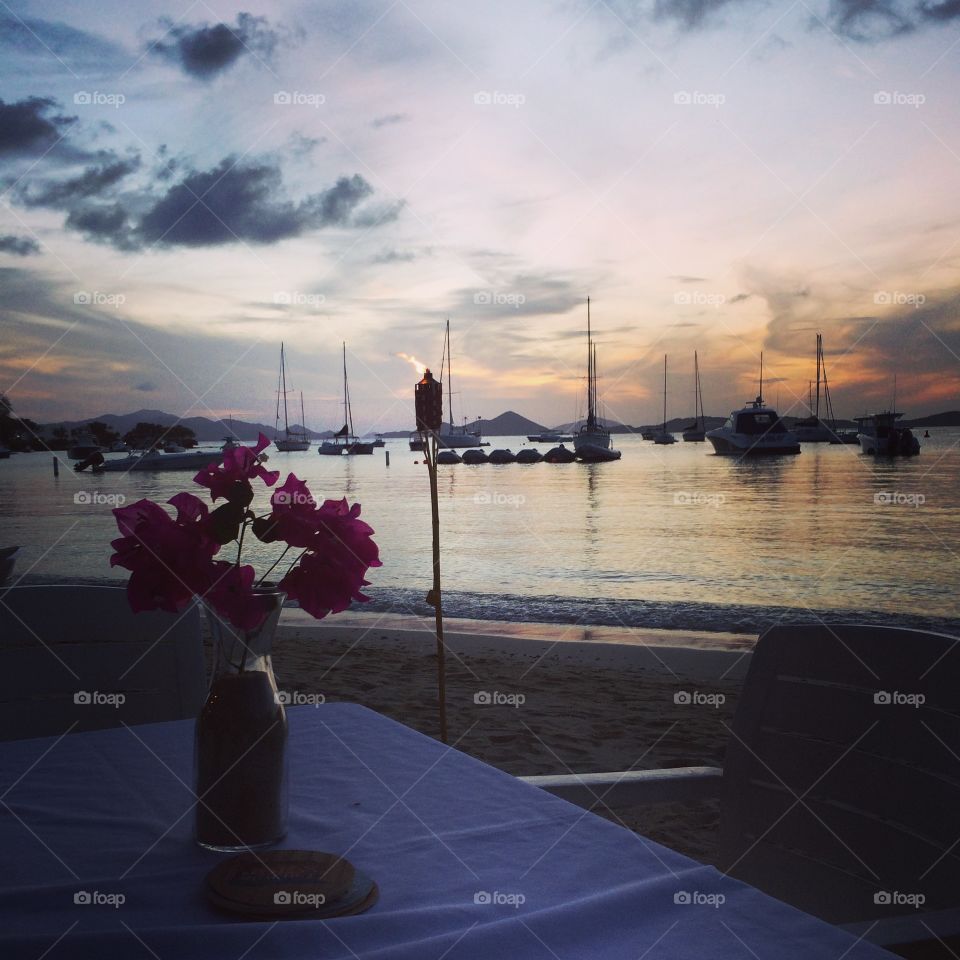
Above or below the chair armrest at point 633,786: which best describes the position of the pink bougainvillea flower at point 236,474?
above

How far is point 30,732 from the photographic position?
2.01 metres

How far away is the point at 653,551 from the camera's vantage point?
1538 centimetres

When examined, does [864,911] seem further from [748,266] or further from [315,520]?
[748,266]

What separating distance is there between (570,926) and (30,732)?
164 cm

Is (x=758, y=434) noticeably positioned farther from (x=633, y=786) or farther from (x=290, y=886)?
(x=290, y=886)

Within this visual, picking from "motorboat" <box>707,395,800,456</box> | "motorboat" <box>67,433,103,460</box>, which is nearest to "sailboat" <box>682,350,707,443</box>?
"motorboat" <box>707,395,800,456</box>

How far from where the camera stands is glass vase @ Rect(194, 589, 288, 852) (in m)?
1.06

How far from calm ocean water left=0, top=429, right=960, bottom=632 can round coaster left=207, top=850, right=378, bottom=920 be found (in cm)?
711

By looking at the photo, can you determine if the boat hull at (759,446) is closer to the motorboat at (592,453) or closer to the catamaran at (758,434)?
the catamaran at (758,434)

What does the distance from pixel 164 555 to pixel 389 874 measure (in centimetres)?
49

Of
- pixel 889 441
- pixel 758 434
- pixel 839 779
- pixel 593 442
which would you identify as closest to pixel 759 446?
pixel 758 434

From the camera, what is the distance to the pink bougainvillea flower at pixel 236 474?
111 cm

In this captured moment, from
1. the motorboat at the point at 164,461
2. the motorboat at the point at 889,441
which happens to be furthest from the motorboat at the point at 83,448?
the motorboat at the point at 889,441

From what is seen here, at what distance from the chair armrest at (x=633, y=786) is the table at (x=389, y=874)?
0.15m
